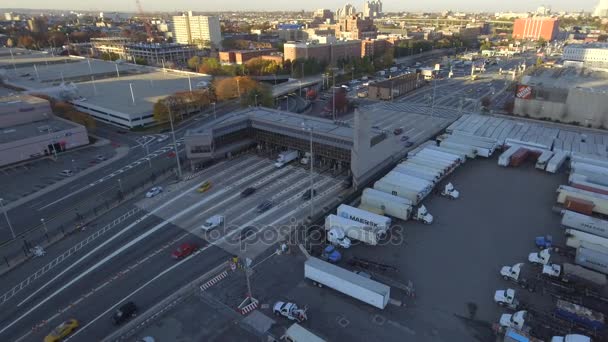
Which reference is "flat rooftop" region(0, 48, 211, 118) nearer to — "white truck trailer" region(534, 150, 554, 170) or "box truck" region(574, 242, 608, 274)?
"white truck trailer" region(534, 150, 554, 170)

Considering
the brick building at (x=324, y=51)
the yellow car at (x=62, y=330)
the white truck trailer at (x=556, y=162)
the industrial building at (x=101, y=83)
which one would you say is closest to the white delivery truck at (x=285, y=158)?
the yellow car at (x=62, y=330)

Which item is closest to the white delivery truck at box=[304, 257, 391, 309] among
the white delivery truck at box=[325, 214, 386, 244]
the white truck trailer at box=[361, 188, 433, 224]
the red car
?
the white delivery truck at box=[325, 214, 386, 244]

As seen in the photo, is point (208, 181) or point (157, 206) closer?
point (157, 206)

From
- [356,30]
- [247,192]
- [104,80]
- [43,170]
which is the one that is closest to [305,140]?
[247,192]

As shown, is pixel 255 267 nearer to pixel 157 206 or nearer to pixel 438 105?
pixel 157 206

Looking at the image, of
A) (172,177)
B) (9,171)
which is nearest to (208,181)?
(172,177)

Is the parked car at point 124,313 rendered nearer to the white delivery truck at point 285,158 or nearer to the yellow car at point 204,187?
the yellow car at point 204,187
